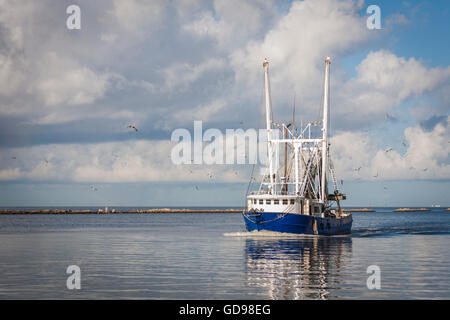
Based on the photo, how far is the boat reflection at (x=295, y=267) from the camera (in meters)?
29.5

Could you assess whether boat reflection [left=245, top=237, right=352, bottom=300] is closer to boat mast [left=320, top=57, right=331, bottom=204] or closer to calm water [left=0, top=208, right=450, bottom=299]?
calm water [left=0, top=208, right=450, bottom=299]

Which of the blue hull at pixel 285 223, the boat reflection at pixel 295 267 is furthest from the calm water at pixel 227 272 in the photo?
the blue hull at pixel 285 223

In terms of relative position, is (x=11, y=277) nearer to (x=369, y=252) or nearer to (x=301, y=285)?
(x=301, y=285)

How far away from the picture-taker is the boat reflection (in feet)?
96.8

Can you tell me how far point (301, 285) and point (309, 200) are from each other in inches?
1722

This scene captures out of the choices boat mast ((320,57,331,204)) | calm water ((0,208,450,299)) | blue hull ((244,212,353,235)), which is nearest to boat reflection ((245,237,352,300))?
calm water ((0,208,450,299))

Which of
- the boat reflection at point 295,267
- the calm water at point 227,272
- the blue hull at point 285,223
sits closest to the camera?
the calm water at point 227,272

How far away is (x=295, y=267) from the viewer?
40.2 m

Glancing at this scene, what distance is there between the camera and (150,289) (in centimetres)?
2978

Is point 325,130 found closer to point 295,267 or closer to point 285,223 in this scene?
point 285,223

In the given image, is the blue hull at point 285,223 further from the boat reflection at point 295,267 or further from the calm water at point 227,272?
the calm water at point 227,272

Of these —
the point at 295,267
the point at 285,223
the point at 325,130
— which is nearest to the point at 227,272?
the point at 295,267

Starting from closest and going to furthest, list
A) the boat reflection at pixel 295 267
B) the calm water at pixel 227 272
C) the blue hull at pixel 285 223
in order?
1. the calm water at pixel 227 272
2. the boat reflection at pixel 295 267
3. the blue hull at pixel 285 223
